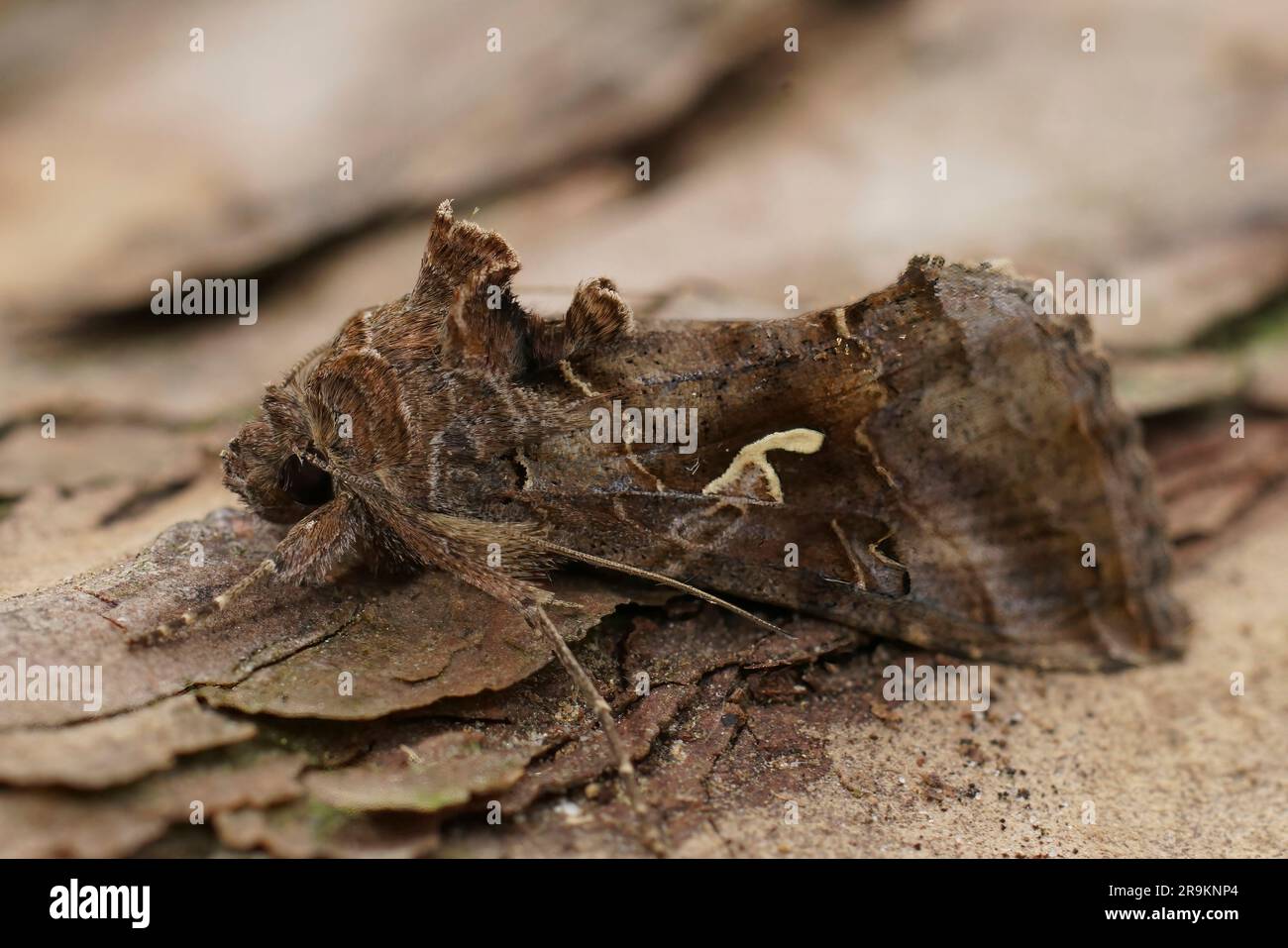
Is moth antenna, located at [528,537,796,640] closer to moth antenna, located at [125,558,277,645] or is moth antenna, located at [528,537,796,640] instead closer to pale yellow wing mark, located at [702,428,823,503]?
pale yellow wing mark, located at [702,428,823,503]

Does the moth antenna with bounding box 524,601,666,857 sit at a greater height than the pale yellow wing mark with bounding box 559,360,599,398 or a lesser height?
lesser

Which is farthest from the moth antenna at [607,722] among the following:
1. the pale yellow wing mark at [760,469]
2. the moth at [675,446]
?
the pale yellow wing mark at [760,469]

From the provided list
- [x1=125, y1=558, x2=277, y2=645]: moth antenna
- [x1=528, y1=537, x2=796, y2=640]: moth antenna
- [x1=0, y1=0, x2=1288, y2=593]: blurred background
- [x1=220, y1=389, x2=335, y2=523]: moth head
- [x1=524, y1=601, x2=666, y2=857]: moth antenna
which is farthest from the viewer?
[x1=0, y1=0, x2=1288, y2=593]: blurred background

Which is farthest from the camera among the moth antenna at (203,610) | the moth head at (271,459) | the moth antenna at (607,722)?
the moth head at (271,459)

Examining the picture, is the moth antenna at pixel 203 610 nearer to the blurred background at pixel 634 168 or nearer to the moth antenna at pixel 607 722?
the moth antenna at pixel 607 722

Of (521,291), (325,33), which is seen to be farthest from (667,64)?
(521,291)

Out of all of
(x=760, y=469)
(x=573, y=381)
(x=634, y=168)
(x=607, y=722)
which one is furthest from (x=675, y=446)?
(x=634, y=168)

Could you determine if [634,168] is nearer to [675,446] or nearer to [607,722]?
[675,446]

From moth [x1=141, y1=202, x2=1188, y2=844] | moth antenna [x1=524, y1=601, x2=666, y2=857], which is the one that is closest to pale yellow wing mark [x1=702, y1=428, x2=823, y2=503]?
moth [x1=141, y1=202, x2=1188, y2=844]
